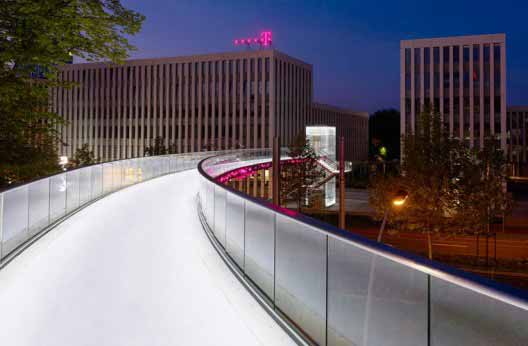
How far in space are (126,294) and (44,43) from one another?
904 cm

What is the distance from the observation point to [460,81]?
6638 cm

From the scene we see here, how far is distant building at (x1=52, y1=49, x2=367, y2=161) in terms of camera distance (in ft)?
263

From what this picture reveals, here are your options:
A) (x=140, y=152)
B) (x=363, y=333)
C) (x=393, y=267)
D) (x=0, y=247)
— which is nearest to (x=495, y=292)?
(x=393, y=267)

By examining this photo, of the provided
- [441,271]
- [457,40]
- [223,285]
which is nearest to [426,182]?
[223,285]

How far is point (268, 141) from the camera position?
80.2 meters

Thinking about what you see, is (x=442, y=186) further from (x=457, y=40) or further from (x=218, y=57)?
(x=218, y=57)

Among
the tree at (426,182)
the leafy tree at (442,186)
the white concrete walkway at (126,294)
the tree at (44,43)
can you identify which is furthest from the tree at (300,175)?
the white concrete walkway at (126,294)

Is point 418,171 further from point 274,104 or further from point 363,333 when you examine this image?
point 274,104

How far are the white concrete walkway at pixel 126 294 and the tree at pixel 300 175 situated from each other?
1326 inches

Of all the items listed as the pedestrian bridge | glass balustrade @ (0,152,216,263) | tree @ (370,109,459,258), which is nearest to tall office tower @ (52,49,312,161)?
tree @ (370,109,459,258)

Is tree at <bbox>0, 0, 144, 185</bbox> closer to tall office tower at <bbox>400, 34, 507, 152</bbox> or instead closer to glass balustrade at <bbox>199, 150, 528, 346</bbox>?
glass balustrade at <bbox>199, 150, 528, 346</bbox>

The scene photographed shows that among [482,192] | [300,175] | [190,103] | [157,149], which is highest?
[190,103]

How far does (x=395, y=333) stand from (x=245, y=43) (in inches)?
3185

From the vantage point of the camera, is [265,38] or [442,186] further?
[265,38]
